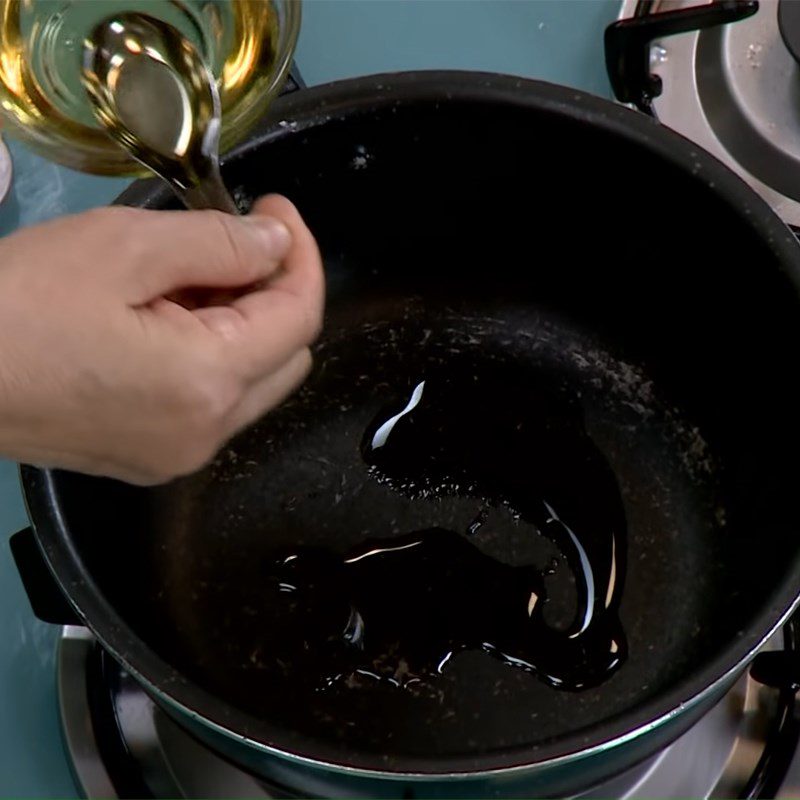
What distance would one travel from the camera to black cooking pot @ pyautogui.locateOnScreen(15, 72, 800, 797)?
1.82 ft

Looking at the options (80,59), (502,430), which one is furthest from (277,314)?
(502,430)

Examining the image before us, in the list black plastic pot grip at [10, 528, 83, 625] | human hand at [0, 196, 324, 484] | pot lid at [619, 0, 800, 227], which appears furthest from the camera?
pot lid at [619, 0, 800, 227]

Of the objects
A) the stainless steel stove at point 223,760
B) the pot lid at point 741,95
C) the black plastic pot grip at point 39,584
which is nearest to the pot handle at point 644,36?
the pot lid at point 741,95

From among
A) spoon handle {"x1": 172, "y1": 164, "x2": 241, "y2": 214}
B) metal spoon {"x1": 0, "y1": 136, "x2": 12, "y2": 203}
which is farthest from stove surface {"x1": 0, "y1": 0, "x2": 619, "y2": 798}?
spoon handle {"x1": 172, "y1": 164, "x2": 241, "y2": 214}

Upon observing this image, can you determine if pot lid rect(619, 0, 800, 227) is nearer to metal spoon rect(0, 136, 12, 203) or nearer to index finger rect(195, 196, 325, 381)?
index finger rect(195, 196, 325, 381)

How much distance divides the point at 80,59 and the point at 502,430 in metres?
0.35

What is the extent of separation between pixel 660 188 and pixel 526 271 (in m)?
0.14

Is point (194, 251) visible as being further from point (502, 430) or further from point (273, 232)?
point (502, 430)

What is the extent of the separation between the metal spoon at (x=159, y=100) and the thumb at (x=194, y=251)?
0.07 metres

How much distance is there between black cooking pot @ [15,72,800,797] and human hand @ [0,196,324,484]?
0.25 ft

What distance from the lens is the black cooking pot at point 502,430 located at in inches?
21.9

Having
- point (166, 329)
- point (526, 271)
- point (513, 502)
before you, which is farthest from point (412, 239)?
point (166, 329)

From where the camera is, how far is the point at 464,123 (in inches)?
23.4

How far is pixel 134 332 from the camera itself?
0.40 metres
